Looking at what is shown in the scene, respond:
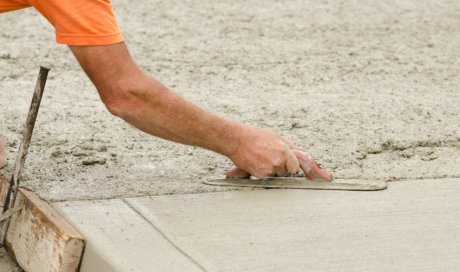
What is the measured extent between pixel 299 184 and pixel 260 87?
1.44 meters

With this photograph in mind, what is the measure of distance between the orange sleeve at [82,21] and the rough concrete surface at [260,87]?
57 centimetres

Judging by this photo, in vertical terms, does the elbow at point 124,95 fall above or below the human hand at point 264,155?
above

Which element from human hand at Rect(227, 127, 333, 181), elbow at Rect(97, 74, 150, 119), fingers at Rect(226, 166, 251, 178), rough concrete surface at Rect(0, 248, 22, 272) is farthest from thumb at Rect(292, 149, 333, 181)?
rough concrete surface at Rect(0, 248, 22, 272)

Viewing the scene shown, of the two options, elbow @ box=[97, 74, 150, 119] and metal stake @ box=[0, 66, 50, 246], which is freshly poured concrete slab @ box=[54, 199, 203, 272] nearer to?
metal stake @ box=[0, 66, 50, 246]

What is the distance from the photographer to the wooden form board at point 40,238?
2793 mm

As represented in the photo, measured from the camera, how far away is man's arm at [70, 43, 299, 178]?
2908mm

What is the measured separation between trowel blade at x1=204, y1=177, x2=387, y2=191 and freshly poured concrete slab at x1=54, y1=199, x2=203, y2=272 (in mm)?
434

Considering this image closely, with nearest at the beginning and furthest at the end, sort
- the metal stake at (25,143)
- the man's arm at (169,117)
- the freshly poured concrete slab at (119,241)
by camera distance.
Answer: the freshly poured concrete slab at (119,241)
the man's arm at (169,117)
the metal stake at (25,143)

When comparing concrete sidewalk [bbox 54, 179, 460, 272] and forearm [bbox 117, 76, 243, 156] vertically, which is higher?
forearm [bbox 117, 76, 243, 156]

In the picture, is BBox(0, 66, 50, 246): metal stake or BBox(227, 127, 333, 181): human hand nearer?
BBox(0, 66, 50, 246): metal stake

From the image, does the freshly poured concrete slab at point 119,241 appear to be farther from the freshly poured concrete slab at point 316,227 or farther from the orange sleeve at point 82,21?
the orange sleeve at point 82,21

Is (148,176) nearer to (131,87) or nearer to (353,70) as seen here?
(131,87)

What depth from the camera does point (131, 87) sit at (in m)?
2.94

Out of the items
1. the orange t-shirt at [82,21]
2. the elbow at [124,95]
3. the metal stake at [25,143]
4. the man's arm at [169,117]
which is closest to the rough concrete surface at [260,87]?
the metal stake at [25,143]
